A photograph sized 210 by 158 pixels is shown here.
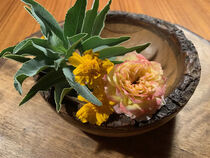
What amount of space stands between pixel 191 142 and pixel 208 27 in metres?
0.52

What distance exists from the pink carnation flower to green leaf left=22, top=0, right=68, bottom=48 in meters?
0.13

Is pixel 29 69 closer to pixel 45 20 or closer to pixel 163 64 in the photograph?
pixel 45 20

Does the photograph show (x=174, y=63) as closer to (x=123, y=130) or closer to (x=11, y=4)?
(x=123, y=130)

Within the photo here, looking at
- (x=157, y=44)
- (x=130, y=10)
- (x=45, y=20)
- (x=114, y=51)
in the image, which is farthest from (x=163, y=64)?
(x=130, y=10)

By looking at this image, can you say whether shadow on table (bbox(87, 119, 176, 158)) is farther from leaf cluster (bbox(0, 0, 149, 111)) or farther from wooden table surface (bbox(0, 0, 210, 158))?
leaf cluster (bbox(0, 0, 149, 111))

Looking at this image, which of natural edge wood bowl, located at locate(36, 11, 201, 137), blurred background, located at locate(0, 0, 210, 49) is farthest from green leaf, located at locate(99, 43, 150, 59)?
blurred background, located at locate(0, 0, 210, 49)

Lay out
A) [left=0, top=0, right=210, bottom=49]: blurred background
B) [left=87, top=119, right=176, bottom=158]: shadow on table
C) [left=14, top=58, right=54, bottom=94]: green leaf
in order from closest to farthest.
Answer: [left=14, top=58, right=54, bottom=94]: green leaf → [left=87, top=119, right=176, bottom=158]: shadow on table → [left=0, top=0, right=210, bottom=49]: blurred background

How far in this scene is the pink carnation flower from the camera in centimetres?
35

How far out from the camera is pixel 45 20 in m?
0.41

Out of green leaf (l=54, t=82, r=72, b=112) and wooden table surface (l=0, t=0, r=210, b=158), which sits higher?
green leaf (l=54, t=82, r=72, b=112)

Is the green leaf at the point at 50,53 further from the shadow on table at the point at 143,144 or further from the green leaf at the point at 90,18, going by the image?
the shadow on table at the point at 143,144

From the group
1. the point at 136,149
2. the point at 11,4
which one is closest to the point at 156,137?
the point at 136,149

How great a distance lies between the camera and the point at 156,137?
18.6 inches

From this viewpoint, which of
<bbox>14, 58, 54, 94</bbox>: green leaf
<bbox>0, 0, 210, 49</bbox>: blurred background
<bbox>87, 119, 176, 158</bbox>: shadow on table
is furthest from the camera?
<bbox>0, 0, 210, 49</bbox>: blurred background
